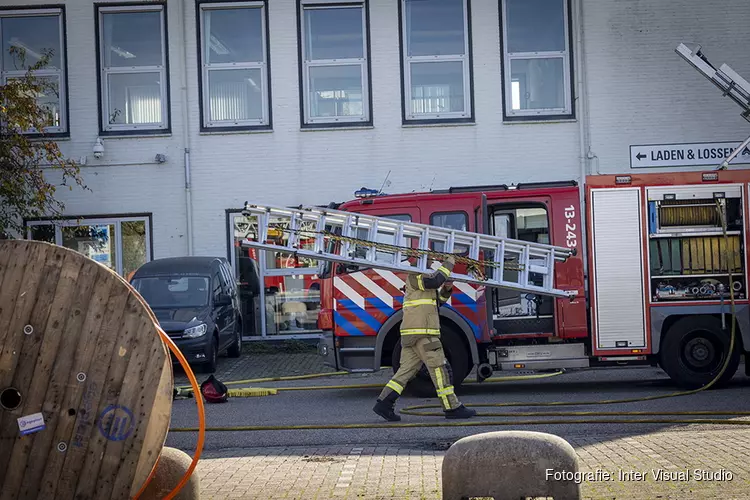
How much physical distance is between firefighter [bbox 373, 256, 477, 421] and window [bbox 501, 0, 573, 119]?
392 inches

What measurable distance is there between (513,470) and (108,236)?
16108mm

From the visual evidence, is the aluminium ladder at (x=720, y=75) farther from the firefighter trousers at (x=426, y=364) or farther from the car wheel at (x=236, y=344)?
the car wheel at (x=236, y=344)

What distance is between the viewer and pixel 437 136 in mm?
20984

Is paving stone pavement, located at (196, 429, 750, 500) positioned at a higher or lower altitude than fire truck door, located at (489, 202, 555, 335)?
lower

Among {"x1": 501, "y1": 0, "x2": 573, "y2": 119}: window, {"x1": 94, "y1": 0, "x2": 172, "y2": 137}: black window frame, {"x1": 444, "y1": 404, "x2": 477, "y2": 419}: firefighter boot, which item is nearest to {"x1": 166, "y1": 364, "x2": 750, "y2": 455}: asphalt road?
{"x1": 444, "y1": 404, "x2": 477, "y2": 419}: firefighter boot

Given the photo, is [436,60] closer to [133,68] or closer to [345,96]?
[345,96]

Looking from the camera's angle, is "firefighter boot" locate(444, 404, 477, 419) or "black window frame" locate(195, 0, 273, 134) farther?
"black window frame" locate(195, 0, 273, 134)

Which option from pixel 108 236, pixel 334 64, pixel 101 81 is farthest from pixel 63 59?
pixel 334 64

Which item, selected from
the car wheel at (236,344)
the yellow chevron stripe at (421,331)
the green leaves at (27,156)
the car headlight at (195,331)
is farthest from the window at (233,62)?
the yellow chevron stripe at (421,331)

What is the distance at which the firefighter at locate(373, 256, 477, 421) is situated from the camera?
11555mm

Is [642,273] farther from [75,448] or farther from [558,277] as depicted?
[75,448]

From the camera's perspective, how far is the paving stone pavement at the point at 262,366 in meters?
17.5

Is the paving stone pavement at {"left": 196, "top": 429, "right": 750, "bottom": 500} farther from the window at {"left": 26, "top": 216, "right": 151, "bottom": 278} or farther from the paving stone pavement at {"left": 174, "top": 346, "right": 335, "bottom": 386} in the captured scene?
the window at {"left": 26, "top": 216, "right": 151, "bottom": 278}

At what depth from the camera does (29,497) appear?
21.7 ft
